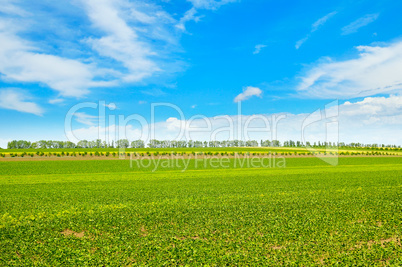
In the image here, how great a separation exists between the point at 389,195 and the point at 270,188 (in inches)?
→ 436

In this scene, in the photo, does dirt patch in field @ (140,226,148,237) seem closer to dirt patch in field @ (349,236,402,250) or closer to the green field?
the green field

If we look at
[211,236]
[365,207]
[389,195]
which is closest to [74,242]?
[211,236]

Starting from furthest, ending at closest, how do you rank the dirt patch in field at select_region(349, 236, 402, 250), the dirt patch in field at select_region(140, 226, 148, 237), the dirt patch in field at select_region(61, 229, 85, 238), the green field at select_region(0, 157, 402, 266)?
the dirt patch in field at select_region(61, 229, 85, 238) → the dirt patch in field at select_region(140, 226, 148, 237) → the dirt patch in field at select_region(349, 236, 402, 250) → the green field at select_region(0, 157, 402, 266)

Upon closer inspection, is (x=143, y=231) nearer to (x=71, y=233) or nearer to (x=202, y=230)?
Result: (x=202, y=230)

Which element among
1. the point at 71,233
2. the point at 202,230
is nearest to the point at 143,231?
the point at 202,230

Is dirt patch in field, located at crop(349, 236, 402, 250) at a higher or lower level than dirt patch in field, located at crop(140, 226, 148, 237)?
lower

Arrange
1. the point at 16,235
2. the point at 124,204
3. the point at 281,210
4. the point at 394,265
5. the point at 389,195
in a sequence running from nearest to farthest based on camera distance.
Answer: the point at 394,265, the point at 16,235, the point at 281,210, the point at 124,204, the point at 389,195

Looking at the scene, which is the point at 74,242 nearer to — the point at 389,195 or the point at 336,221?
the point at 336,221

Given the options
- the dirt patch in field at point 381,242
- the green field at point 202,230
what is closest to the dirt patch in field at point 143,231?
the green field at point 202,230

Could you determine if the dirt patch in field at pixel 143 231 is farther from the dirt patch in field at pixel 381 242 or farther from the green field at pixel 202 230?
the dirt patch in field at pixel 381 242

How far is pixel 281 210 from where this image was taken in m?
17.6

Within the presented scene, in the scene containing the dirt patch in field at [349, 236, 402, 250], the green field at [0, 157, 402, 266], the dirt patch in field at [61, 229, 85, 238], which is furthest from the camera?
the dirt patch in field at [61, 229, 85, 238]

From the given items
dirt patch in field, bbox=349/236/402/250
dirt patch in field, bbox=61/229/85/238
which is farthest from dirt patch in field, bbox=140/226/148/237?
dirt patch in field, bbox=349/236/402/250

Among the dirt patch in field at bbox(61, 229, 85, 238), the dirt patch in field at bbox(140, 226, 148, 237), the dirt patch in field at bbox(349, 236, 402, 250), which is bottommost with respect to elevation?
the dirt patch in field at bbox(349, 236, 402, 250)
